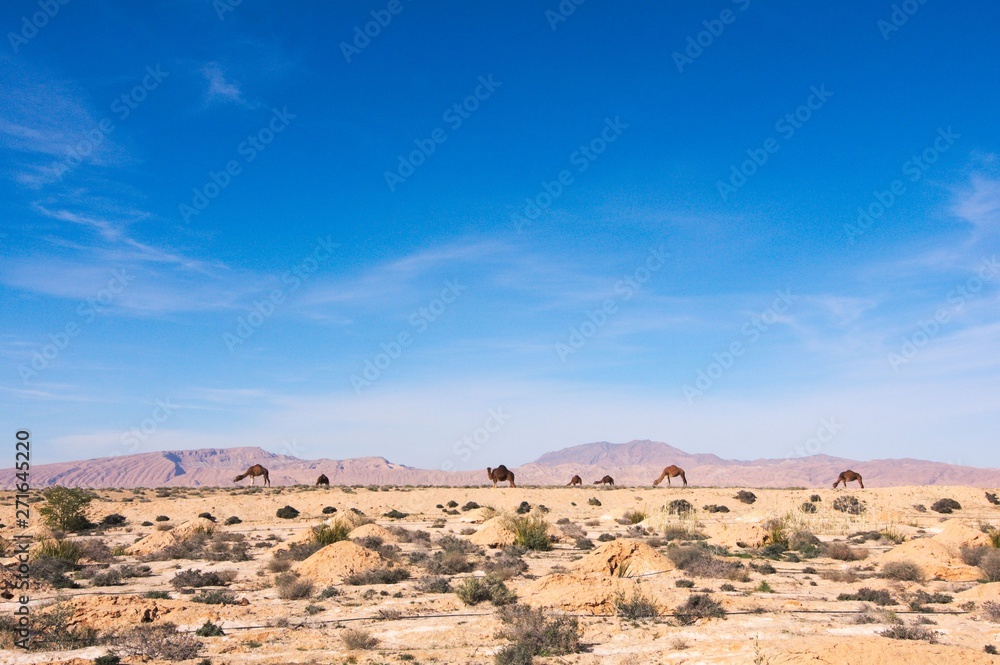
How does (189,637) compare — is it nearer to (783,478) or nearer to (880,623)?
(880,623)

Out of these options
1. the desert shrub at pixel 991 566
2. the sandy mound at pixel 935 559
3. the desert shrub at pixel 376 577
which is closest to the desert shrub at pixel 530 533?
the desert shrub at pixel 376 577

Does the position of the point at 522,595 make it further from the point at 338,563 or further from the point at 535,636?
the point at 338,563

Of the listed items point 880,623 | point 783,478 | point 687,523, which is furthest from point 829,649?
point 783,478

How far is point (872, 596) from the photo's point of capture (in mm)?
16328

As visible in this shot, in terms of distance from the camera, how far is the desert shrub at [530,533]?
26.0m

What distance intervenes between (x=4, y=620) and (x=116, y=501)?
115ft

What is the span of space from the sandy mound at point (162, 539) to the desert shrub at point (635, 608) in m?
19.9

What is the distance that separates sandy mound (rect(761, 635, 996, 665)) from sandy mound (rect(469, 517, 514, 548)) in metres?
18.1

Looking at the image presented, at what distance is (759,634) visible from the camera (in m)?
12.8

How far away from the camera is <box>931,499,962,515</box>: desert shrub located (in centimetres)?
4078

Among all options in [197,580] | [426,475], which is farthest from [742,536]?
[426,475]

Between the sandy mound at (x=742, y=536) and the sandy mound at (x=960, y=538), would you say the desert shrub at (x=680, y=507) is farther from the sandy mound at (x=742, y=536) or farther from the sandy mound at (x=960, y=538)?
the sandy mound at (x=960, y=538)

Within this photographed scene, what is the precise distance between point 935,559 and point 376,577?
1665 centimetres

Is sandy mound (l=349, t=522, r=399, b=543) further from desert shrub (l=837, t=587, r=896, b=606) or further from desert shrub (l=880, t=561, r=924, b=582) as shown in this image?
desert shrub (l=880, t=561, r=924, b=582)
